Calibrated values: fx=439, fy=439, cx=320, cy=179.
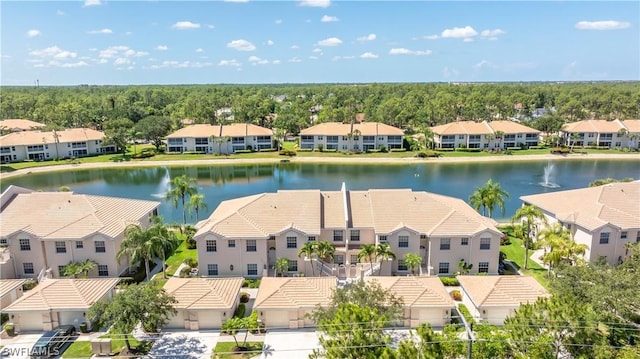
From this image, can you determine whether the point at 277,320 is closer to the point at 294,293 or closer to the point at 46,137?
the point at 294,293

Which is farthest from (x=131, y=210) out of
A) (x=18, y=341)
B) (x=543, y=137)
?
(x=543, y=137)

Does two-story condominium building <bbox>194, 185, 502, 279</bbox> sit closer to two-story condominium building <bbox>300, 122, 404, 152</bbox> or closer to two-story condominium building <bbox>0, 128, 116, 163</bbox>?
two-story condominium building <bbox>300, 122, 404, 152</bbox>

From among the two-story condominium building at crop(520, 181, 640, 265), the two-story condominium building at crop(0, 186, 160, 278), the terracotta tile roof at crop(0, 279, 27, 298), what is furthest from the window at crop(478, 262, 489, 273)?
the terracotta tile roof at crop(0, 279, 27, 298)

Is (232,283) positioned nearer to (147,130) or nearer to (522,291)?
(522,291)

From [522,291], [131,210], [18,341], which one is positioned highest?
[131,210]

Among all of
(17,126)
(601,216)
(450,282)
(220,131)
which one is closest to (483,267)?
(450,282)
